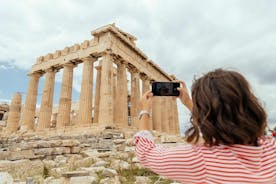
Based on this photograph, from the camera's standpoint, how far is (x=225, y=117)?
1.52m

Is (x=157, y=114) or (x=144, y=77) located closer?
(x=144, y=77)

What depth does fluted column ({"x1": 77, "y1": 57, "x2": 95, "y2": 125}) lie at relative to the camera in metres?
23.8

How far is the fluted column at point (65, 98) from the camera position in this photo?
2514 centimetres

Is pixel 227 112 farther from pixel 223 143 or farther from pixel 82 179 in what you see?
pixel 82 179

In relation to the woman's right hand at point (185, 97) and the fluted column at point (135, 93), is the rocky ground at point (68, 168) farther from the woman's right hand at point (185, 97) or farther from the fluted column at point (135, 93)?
the fluted column at point (135, 93)

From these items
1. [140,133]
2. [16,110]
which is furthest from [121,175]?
[16,110]

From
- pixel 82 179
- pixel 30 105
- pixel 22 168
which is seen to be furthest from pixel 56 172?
pixel 30 105

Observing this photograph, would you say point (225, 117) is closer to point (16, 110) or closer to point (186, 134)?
point (186, 134)

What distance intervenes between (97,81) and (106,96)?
7839mm

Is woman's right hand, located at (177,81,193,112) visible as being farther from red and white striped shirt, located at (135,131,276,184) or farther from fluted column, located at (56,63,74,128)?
fluted column, located at (56,63,74,128)

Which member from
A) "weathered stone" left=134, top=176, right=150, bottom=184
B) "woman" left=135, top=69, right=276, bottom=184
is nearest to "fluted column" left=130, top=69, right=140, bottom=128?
"weathered stone" left=134, top=176, right=150, bottom=184

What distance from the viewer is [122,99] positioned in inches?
1016

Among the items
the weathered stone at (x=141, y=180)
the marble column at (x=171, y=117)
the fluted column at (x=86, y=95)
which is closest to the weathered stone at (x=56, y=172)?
the weathered stone at (x=141, y=180)

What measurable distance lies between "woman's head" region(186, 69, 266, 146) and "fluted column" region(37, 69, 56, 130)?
90.1 feet
